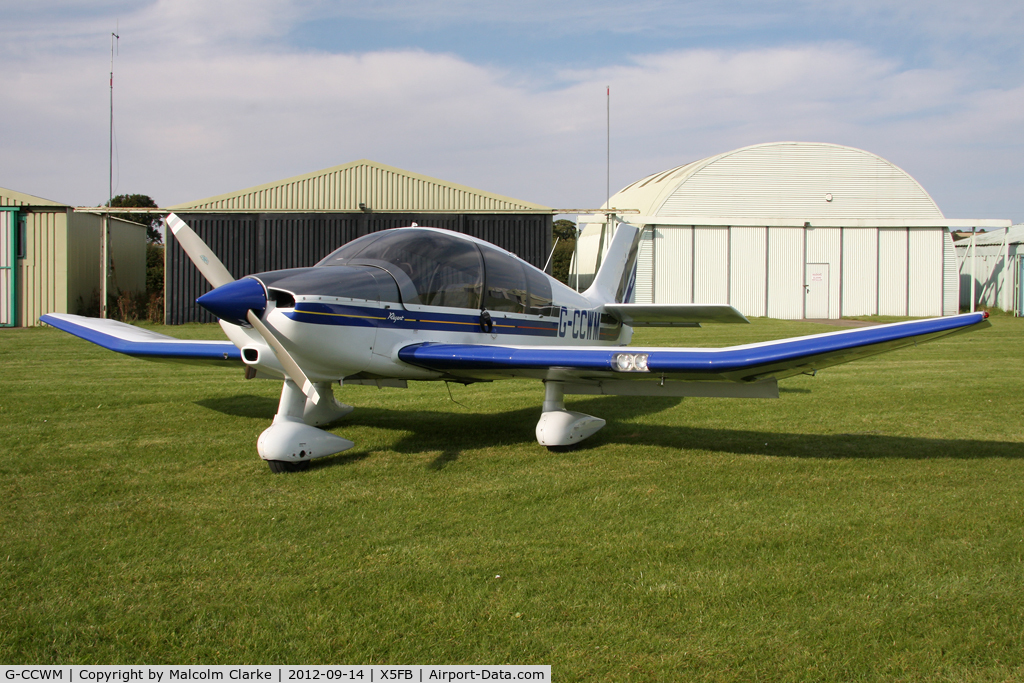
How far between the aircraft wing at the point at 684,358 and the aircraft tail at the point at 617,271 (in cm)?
325

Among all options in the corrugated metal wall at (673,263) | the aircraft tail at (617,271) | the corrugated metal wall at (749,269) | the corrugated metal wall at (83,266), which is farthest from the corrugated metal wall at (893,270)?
the corrugated metal wall at (83,266)

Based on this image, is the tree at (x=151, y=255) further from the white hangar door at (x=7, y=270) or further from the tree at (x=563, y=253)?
the tree at (x=563, y=253)

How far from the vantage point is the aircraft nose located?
540cm

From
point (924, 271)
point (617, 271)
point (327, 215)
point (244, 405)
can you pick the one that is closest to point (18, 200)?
point (327, 215)

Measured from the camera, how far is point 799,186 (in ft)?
98.3

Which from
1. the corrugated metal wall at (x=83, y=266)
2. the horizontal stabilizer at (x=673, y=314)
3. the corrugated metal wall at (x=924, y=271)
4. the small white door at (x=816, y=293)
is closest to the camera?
the horizontal stabilizer at (x=673, y=314)

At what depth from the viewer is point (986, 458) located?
20.7 ft

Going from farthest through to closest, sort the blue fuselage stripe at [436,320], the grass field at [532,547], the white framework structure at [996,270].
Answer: the white framework structure at [996,270] → the blue fuselage stripe at [436,320] → the grass field at [532,547]

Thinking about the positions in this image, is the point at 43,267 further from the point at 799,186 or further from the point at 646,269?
the point at 799,186

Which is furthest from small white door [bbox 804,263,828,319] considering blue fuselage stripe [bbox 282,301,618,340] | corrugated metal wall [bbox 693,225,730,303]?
blue fuselage stripe [bbox 282,301,618,340]

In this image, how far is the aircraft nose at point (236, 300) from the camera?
213 inches

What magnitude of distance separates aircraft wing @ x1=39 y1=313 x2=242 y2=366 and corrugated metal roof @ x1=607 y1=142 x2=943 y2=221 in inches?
949

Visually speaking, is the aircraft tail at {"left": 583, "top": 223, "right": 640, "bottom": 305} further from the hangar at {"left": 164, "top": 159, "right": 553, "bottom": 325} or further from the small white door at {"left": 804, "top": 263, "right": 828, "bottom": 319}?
the small white door at {"left": 804, "top": 263, "right": 828, "bottom": 319}

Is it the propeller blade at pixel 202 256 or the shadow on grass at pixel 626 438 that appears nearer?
the propeller blade at pixel 202 256
